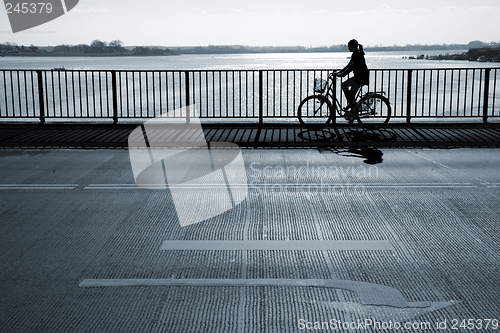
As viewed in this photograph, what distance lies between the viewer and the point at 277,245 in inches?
222

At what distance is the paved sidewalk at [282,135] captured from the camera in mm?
11820

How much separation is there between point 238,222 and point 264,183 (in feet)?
6.69

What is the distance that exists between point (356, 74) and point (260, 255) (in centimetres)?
890

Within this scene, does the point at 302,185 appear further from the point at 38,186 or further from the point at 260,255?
the point at 38,186

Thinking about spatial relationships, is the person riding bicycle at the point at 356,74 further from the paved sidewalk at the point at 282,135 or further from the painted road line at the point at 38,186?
the painted road line at the point at 38,186

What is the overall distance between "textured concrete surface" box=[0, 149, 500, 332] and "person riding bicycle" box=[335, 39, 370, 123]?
458 cm

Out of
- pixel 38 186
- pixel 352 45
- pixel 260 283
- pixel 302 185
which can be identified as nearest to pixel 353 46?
pixel 352 45

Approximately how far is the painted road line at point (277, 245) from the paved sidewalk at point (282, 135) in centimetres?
608

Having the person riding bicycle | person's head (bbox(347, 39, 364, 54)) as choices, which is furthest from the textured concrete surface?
person's head (bbox(347, 39, 364, 54))

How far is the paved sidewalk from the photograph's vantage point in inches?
465

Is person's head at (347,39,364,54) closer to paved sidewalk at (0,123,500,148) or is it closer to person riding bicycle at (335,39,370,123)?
person riding bicycle at (335,39,370,123)

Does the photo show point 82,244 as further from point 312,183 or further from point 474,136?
point 474,136

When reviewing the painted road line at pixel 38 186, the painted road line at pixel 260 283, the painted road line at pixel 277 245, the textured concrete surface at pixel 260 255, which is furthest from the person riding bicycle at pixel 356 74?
the painted road line at pixel 260 283

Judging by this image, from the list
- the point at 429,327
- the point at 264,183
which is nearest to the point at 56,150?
the point at 264,183
